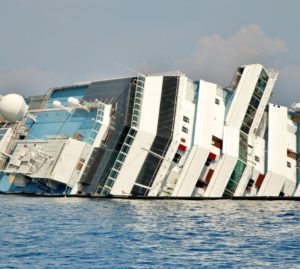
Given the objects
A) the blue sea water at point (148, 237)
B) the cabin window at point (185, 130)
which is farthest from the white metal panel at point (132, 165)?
the blue sea water at point (148, 237)

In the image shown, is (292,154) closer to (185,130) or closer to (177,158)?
(185,130)

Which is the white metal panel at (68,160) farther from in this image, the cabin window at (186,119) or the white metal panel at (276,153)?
the white metal panel at (276,153)

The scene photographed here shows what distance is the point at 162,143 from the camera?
56344 millimetres

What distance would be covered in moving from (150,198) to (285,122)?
64.3 feet

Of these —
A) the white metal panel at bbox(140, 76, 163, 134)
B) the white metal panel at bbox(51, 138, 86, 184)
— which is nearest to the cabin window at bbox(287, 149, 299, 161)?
the white metal panel at bbox(140, 76, 163, 134)

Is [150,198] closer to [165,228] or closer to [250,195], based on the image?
[250,195]

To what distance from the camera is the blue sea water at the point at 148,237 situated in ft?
79.3

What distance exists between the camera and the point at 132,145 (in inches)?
2199

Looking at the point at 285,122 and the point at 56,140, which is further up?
the point at 285,122

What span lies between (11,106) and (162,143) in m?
20.6

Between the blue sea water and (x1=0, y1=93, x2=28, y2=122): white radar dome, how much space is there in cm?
2245

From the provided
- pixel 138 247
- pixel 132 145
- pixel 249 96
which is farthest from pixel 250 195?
pixel 138 247

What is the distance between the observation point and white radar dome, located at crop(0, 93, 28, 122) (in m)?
66.4

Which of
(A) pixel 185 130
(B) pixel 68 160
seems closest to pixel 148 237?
(A) pixel 185 130
